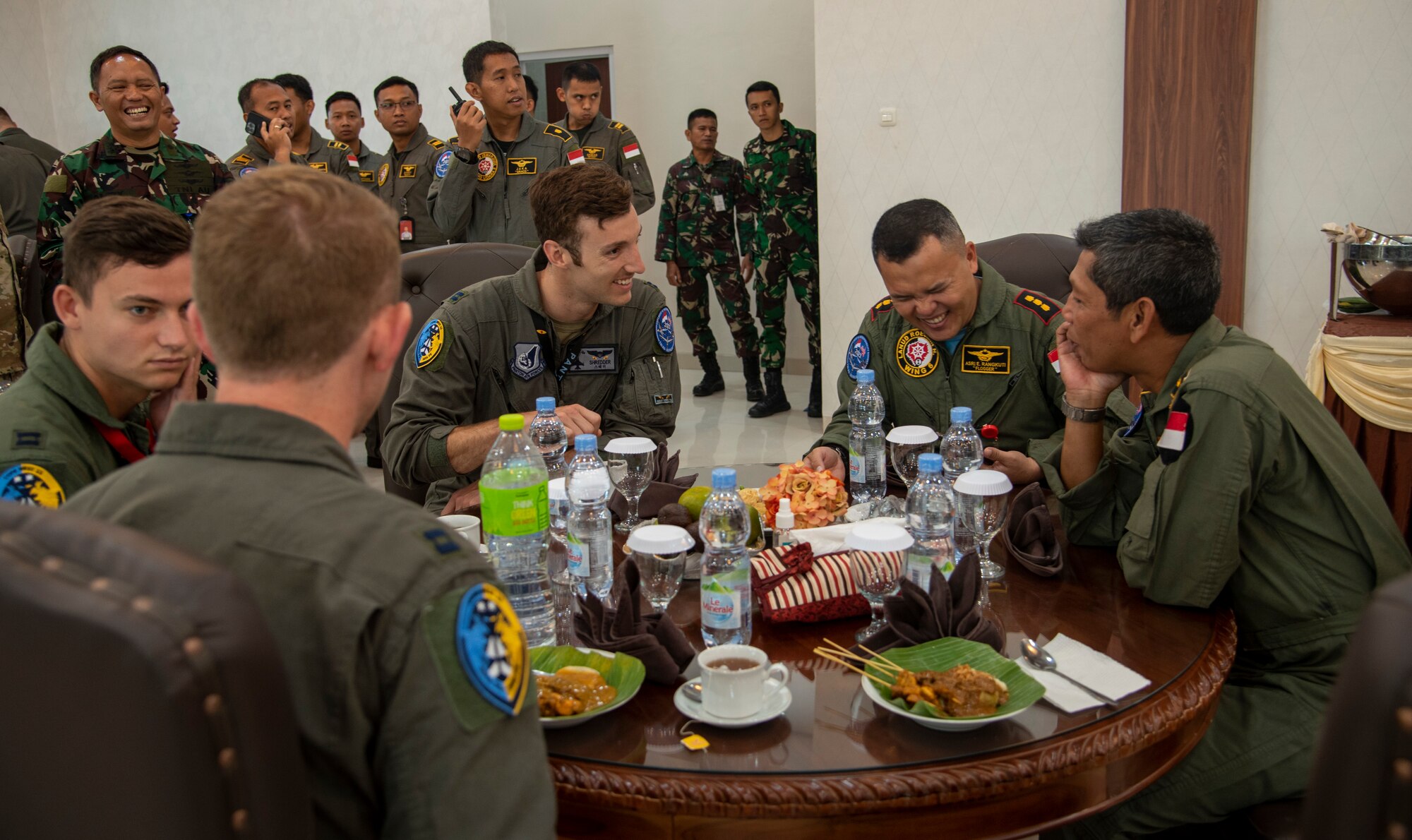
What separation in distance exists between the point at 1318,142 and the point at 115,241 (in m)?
4.87

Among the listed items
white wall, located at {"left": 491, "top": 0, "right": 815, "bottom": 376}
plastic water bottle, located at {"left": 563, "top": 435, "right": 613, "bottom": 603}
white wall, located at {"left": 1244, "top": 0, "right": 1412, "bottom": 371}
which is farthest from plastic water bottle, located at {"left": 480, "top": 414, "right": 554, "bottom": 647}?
white wall, located at {"left": 491, "top": 0, "right": 815, "bottom": 376}

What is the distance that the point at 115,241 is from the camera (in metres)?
1.81

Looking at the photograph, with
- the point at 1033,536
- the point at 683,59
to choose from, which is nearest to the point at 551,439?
the point at 1033,536

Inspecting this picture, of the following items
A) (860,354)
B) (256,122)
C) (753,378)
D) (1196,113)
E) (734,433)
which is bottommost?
(734,433)

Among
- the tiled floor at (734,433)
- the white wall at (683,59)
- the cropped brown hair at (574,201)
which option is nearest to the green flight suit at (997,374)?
the cropped brown hair at (574,201)

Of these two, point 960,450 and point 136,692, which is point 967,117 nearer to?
point 960,450

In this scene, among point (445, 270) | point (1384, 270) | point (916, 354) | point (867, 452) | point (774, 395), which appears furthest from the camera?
point (774, 395)

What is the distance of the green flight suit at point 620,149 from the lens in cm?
612

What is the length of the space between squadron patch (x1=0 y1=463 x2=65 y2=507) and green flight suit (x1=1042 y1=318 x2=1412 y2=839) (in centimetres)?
168

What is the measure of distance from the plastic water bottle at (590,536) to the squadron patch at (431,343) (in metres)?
1.00

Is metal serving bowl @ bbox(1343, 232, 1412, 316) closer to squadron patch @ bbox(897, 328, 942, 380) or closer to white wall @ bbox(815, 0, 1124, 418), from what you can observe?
white wall @ bbox(815, 0, 1124, 418)

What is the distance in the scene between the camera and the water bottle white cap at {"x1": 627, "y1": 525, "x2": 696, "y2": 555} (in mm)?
1529

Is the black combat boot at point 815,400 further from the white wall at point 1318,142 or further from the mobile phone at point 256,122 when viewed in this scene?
the mobile phone at point 256,122

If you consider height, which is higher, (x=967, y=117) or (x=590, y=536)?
(x=967, y=117)
